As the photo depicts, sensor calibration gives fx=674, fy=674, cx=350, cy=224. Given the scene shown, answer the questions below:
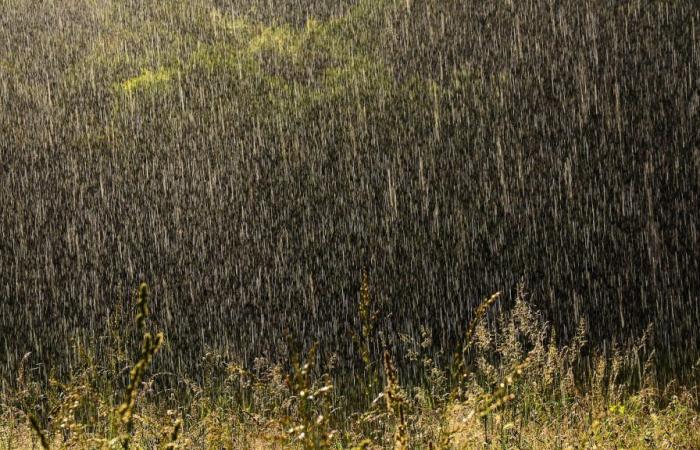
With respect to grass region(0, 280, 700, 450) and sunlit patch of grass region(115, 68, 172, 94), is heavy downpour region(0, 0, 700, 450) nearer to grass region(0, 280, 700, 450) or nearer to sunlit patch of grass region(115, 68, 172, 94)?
sunlit patch of grass region(115, 68, 172, 94)

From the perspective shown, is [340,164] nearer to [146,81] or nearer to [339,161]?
[339,161]

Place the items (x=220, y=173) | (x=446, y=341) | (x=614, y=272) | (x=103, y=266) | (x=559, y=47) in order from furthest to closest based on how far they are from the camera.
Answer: (x=559, y=47) → (x=220, y=173) → (x=103, y=266) → (x=614, y=272) → (x=446, y=341)

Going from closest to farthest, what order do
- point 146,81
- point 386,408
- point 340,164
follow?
1. point 386,408
2. point 340,164
3. point 146,81

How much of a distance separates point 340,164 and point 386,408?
33.0 meters

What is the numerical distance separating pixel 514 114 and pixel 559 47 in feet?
15.5

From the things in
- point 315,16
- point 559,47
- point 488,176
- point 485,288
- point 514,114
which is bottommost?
point 485,288

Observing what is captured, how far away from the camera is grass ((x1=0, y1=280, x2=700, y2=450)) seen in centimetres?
124

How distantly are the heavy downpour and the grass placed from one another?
1827 centimetres

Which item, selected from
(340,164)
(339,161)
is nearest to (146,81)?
(339,161)

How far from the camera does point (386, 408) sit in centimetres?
190

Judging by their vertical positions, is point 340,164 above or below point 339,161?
below

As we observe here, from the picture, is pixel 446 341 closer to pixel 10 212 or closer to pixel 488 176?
pixel 488 176

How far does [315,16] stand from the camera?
37.3m

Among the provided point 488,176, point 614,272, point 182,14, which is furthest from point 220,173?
point 614,272
